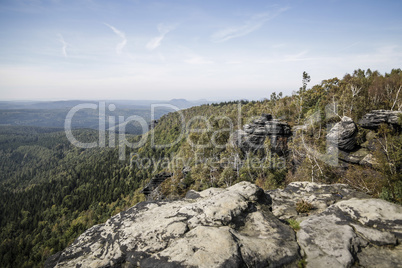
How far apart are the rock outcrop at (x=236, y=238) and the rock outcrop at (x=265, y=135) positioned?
142 ft

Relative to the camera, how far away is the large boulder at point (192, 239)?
689 cm

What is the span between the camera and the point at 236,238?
7711 mm

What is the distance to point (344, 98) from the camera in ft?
159

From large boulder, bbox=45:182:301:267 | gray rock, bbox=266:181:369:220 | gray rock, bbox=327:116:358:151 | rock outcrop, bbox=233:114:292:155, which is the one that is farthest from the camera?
rock outcrop, bbox=233:114:292:155

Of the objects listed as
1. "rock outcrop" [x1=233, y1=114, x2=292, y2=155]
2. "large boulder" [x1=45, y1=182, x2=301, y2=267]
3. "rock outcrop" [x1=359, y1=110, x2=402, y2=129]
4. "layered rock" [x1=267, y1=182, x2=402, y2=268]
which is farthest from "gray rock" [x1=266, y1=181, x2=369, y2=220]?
"rock outcrop" [x1=233, y1=114, x2=292, y2=155]

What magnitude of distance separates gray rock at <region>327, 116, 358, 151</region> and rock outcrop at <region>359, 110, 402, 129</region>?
190 centimetres

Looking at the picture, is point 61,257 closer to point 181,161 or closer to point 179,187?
point 179,187

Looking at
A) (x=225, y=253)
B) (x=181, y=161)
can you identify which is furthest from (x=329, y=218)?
(x=181, y=161)

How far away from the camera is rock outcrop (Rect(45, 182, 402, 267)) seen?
6.84 metres

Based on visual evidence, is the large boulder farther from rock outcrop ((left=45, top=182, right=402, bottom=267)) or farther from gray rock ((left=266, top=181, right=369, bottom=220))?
gray rock ((left=266, top=181, right=369, bottom=220))

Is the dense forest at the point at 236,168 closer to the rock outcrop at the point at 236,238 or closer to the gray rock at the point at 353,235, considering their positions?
the gray rock at the point at 353,235

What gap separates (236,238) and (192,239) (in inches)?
73.0

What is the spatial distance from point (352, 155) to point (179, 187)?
155 feet

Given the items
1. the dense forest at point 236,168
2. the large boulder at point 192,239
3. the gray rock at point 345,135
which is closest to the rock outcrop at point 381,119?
A: the dense forest at point 236,168
